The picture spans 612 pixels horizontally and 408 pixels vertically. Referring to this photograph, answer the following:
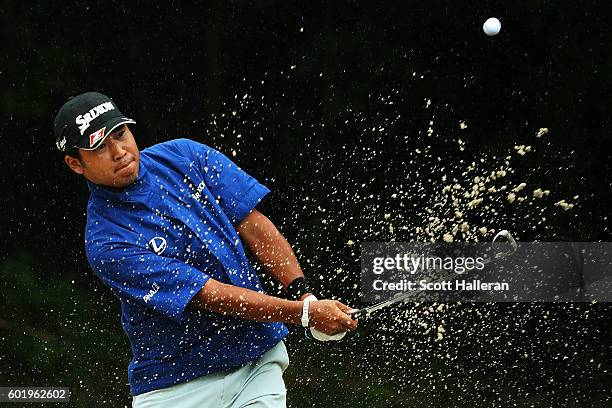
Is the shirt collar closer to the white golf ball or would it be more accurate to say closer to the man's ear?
the man's ear

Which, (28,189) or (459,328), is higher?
(28,189)

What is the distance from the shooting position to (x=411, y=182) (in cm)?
477

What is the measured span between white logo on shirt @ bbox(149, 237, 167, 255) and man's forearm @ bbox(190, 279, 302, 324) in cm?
15

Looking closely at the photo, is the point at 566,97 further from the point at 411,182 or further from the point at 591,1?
the point at 411,182

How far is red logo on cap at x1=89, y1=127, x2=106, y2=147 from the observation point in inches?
104

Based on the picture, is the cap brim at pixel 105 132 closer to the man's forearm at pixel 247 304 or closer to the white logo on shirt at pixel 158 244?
the white logo on shirt at pixel 158 244

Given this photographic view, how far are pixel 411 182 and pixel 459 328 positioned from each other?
2.28 feet

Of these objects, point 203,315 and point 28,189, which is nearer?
point 203,315

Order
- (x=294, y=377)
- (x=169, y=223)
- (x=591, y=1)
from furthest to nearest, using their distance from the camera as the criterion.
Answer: (x=294, y=377) < (x=591, y=1) < (x=169, y=223)

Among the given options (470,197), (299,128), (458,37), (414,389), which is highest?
(458,37)

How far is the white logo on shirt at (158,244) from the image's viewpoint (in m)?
2.64

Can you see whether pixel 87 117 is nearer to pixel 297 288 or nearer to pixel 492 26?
pixel 297 288

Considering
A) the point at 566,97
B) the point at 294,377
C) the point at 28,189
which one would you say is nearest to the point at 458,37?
the point at 566,97

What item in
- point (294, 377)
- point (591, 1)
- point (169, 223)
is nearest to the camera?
point (169, 223)
